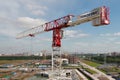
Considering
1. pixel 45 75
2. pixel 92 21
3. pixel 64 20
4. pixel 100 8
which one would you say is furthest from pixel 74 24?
pixel 45 75

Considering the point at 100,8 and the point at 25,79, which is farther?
the point at 25,79

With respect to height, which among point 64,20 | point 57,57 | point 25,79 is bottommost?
point 25,79

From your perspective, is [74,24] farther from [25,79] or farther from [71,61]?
[71,61]

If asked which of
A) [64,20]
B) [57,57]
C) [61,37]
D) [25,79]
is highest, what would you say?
[64,20]

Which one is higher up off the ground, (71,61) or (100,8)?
(100,8)

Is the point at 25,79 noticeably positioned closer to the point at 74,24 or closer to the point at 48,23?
the point at 48,23

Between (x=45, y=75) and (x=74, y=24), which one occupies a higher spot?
(x=74, y=24)

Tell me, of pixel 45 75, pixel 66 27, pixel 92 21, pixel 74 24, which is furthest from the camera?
pixel 45 75

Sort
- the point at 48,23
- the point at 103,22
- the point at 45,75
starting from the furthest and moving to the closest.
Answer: the point at 45,75 < the point at 48,23 < the point at 103,22

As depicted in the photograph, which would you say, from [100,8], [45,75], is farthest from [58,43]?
[45,75]
